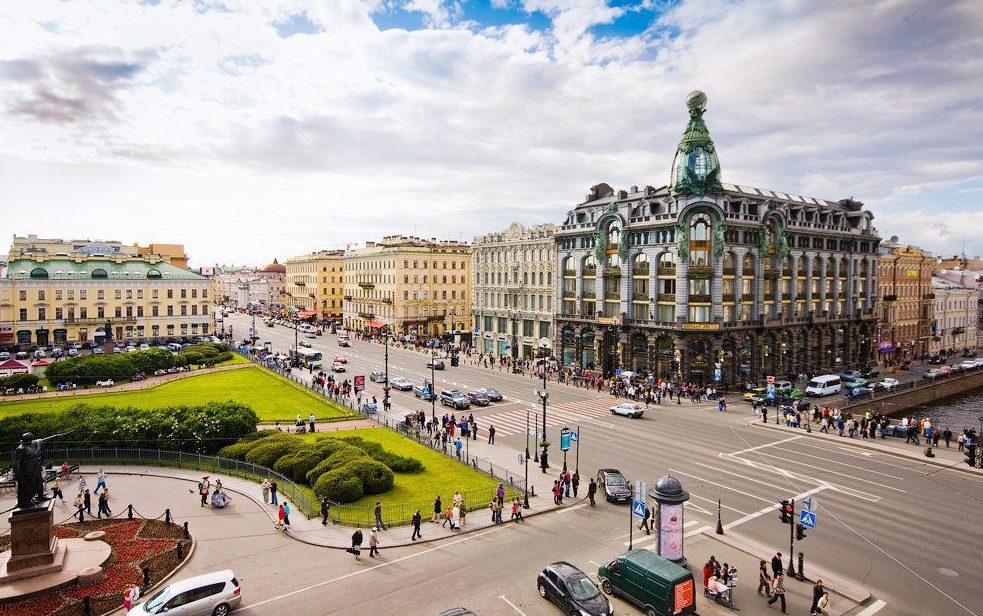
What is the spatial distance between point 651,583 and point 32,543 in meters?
21.5

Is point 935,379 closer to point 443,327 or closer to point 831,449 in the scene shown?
point 831,449

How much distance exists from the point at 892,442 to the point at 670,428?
1501 cm

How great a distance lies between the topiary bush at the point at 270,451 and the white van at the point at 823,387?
49.1 m

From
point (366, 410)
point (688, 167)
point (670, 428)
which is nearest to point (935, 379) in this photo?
point (688, 167)

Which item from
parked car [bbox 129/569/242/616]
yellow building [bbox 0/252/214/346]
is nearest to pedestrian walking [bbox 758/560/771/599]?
parked car [bbox 129/569/242/616]

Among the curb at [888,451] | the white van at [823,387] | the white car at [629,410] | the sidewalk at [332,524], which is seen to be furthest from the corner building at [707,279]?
the sidewalk at [332,524]

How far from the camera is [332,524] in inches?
1011

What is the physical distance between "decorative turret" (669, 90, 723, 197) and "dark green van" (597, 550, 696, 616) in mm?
46287

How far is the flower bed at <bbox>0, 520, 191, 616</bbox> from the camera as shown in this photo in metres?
19.0

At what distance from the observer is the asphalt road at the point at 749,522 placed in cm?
2002

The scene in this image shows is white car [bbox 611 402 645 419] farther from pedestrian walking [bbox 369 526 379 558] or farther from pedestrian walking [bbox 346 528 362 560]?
pedestrian walking [bbox 346 528 362 560]

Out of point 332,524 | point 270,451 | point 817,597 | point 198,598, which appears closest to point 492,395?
point 270,451

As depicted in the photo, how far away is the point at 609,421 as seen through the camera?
45.6 m

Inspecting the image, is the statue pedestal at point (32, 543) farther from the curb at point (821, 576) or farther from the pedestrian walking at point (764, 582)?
the curb at point (821, 576)
